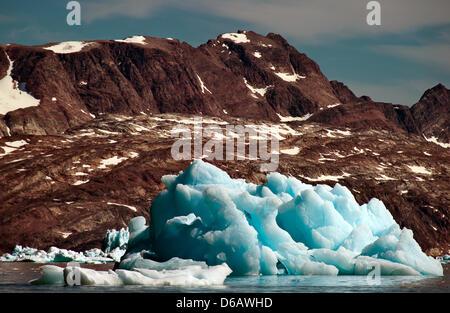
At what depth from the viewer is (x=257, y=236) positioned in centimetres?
3638

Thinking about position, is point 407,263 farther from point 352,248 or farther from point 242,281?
point 242,281

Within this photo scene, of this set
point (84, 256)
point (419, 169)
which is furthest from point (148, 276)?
point (419, 169)

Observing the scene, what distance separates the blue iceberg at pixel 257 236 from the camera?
3441cm

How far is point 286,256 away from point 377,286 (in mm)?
6753

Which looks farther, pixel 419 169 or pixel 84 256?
pixel 419 169

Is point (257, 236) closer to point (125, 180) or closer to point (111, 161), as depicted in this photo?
point (125, 180)

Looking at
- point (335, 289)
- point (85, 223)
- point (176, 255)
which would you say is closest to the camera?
point (335, 289)

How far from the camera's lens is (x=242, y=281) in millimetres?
32188

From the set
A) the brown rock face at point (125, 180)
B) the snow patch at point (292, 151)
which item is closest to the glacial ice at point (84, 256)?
the brown rock face at point (125, 180)

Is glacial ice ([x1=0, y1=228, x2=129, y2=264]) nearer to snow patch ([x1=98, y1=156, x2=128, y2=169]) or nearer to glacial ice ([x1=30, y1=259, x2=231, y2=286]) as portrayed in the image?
glacial ice ([x1=30, y1=259, x2=231, y2=286])

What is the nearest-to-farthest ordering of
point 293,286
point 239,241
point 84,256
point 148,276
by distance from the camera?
point 293,286
point 148,276
point 239,241
point 84,256
